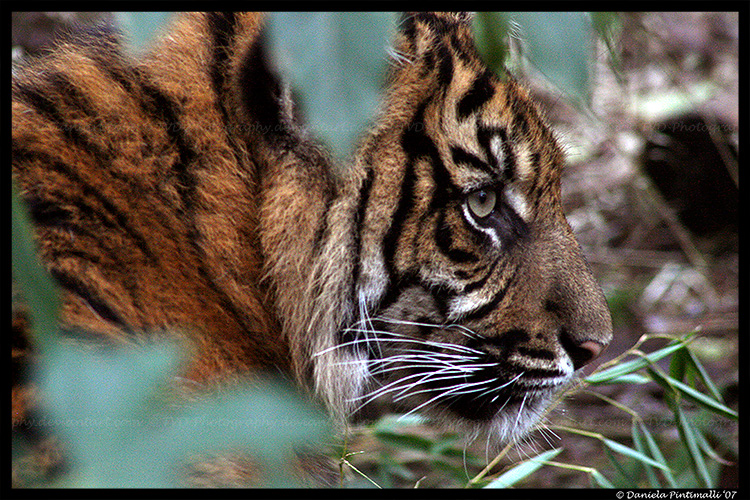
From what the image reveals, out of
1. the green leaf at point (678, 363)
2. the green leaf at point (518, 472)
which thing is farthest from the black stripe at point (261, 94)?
the green leaf at point (678, 363)

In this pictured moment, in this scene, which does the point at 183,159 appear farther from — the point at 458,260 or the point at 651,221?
the point at 651,221

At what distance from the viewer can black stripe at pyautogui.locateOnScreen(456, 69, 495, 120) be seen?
197cm

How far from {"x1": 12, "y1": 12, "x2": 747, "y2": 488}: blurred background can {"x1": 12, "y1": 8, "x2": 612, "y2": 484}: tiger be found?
80 centimetres

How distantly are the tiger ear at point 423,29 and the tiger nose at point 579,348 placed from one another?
2.88ft

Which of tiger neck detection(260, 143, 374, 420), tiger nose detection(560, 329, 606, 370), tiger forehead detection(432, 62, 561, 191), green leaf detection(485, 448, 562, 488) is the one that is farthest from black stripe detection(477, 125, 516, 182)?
green leaf detection(485, 448, 562, 488)

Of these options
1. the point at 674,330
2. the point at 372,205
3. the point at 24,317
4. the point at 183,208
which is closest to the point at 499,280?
the point at 372,205

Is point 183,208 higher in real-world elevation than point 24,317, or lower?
higher

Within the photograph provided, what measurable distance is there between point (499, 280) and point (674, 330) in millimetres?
2446

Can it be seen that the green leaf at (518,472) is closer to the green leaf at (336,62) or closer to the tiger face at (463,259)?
the tiger face at (463,259)

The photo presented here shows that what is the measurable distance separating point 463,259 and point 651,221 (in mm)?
3283

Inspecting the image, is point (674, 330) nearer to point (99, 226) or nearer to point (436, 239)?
point (436, 239)

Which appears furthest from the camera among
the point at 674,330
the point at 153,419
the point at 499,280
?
the point at 674,330
